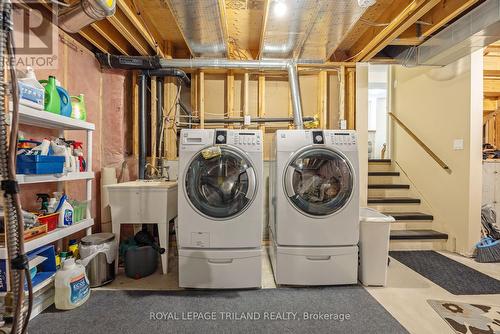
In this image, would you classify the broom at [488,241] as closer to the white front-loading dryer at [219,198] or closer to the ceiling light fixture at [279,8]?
→ the white front-loading dryer at [219,198]

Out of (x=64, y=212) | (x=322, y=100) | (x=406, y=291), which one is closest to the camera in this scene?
(x=64, y=212)

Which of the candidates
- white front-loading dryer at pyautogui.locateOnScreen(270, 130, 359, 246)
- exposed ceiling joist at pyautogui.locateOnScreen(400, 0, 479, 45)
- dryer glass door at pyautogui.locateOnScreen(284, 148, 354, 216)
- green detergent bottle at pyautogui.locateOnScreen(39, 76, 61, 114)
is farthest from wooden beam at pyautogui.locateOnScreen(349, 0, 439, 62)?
green detergent bottle at pyautogui.locateOnScreen(39, 76, 61, 114)

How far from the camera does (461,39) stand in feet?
7.56

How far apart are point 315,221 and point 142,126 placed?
7.32 ft

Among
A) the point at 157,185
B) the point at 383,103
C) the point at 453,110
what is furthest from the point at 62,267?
the point at 383,103

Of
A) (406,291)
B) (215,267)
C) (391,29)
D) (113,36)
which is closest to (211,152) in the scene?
(215,267)

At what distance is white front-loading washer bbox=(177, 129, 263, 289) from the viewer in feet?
6.44

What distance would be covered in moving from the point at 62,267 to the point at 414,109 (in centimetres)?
459

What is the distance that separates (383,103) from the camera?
584cm

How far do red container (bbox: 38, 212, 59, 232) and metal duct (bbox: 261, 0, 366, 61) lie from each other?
2.36m

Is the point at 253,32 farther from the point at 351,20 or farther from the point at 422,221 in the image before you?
the point at 422,221

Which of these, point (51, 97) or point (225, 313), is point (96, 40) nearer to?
point (51, 97)

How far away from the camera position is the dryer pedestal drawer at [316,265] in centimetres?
201

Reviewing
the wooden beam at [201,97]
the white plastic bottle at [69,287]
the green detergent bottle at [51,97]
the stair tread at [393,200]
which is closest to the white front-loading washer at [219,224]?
the white plastic bottle at [69,287]
